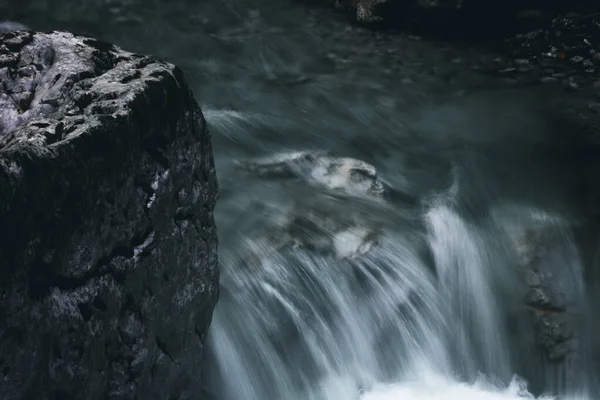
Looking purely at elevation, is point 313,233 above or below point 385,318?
above

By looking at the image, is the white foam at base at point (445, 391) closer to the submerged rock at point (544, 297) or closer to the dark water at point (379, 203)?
the dark water at point (379, 203)

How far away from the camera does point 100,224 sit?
3.03 meters

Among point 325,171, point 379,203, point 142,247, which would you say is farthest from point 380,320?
point 142,247

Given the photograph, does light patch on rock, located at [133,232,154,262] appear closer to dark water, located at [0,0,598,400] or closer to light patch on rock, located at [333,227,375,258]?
dark water, located at [0,0,598,400]

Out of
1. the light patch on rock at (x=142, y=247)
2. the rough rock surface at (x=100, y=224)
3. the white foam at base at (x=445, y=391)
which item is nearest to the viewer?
the rough rock surface at (x=100, y=224)

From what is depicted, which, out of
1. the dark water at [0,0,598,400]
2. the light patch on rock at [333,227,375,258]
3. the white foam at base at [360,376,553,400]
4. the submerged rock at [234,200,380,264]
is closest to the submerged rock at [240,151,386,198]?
the dark water at [0,0,598,400]

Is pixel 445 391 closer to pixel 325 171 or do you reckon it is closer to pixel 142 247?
pixel 325 171

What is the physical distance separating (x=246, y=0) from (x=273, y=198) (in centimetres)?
469

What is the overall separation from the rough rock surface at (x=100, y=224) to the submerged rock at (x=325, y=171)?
2.24 metres

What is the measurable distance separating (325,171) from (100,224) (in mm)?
3374

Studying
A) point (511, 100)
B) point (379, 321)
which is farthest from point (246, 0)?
point (379, 321)

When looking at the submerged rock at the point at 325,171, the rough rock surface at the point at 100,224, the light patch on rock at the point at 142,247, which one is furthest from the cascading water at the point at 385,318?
the light patch on rock at the point at 142,247

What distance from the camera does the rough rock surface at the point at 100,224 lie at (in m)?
2.72

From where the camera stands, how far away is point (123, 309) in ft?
10.6
